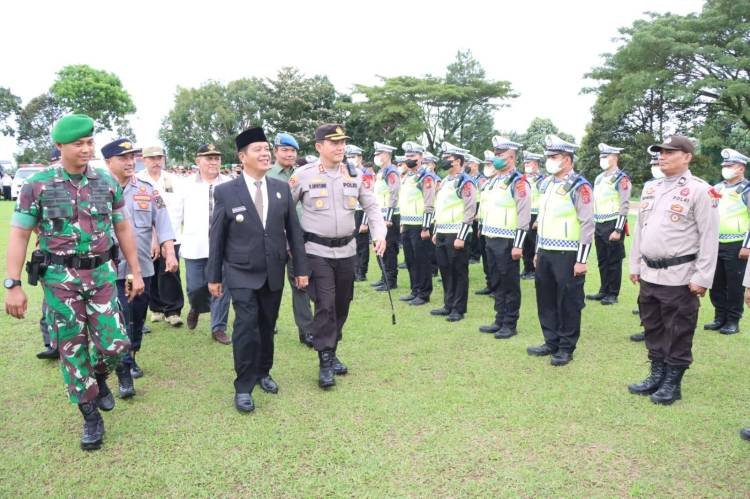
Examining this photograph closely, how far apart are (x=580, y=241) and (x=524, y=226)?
878 mm

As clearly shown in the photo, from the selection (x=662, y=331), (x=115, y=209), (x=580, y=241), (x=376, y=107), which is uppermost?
(x=376, y=107)

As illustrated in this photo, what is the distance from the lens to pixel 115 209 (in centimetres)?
367

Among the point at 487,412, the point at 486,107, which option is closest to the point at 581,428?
the point at 487,412

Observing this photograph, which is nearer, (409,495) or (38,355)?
(409,495)

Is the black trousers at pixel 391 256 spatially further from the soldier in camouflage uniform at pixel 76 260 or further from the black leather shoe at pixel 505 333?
the soldier in camouflage uniform at pixel 76 260

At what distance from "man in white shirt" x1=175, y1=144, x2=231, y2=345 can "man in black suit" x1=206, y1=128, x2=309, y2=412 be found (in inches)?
62.6

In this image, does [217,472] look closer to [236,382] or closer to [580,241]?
[236,382]

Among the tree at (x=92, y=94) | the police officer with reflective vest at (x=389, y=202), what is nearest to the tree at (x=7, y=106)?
the tree at (x=92, y=94)

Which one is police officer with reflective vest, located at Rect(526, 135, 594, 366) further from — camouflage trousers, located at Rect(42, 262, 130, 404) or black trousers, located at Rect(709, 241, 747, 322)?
camouflage trousers, located at Rect(42, 262, 130, 404)

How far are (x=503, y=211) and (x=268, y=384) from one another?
10.3 feet

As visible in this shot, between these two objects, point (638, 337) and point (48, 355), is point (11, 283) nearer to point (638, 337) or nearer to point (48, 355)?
point (48, 355)

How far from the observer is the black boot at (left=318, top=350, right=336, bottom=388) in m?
4.42

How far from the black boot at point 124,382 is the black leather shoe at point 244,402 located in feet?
2.78

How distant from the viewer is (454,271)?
6742 millimetres
